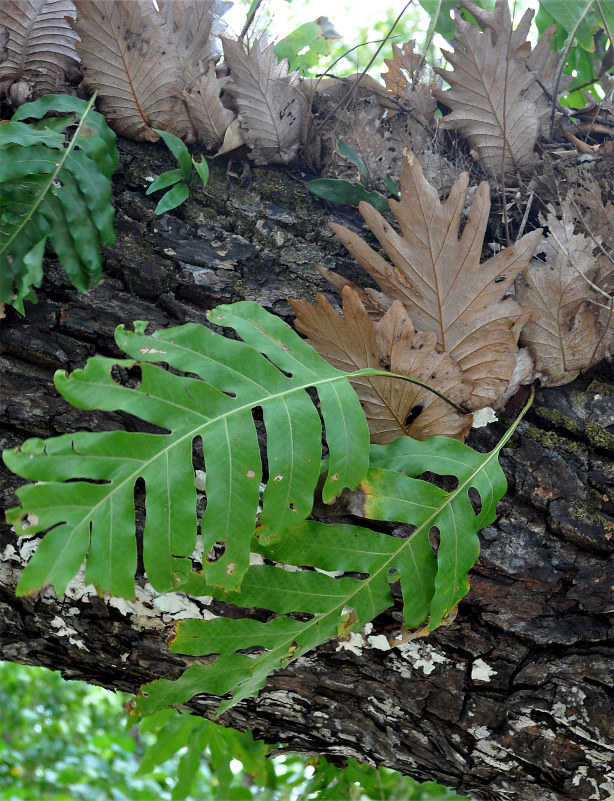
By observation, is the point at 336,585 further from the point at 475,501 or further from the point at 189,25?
the point at 189,25

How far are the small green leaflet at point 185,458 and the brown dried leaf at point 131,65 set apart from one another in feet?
2.41

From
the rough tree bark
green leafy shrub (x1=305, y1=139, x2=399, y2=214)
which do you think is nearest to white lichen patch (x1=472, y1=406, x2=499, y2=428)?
the rough tree bark

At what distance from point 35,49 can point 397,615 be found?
168cm

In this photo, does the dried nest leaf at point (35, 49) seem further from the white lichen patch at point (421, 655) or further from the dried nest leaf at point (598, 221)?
the white lichen patch at point (421, 655)

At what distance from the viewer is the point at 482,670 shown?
1321 millimetres

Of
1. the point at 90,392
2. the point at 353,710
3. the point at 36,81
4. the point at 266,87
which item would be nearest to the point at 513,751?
the point at 353,710

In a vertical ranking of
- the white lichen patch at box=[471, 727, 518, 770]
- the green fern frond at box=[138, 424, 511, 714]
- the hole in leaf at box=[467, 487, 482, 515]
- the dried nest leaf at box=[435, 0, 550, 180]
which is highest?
the dried nest leaf at box=[435, 0, 550, 180]

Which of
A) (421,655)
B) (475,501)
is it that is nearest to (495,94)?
(475,501)

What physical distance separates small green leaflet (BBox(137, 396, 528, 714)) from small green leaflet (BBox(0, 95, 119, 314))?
2.58 feet

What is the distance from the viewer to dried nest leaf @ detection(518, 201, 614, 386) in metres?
1.36

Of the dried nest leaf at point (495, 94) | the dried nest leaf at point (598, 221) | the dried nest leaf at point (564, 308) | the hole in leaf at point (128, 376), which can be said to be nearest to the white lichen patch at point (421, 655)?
the dried nest leaf at point (564, 308)

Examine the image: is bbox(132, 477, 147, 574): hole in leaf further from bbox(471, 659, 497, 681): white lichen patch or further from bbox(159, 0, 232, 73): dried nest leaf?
bbox(159, 0, 232, 73): dried nest leaf

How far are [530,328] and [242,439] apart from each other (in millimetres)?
764

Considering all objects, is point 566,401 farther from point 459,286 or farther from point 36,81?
point 36,81
